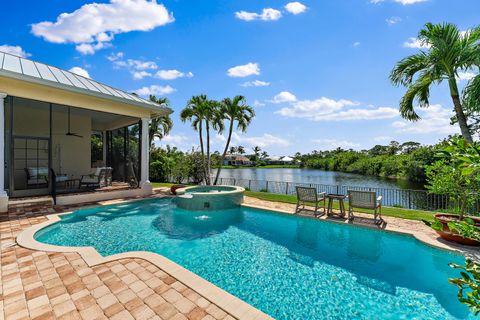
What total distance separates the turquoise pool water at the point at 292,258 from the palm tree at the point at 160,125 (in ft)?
53.2

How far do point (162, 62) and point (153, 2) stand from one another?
419 centimetres

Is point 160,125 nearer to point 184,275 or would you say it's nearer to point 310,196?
point 310,196

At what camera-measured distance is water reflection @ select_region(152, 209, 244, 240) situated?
627cm

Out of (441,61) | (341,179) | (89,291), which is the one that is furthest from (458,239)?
(341,179)

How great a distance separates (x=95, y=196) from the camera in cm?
943

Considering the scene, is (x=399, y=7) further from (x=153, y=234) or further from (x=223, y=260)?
(x=153, y=234)

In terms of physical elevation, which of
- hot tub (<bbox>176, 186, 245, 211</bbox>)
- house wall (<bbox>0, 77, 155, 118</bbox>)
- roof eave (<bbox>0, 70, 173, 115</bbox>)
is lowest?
hot tub (<bbox>176, 186, 245, 211</bbox>)

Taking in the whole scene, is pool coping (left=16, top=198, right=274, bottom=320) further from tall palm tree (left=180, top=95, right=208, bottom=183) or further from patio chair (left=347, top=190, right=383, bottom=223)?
tall palm tree (left=180, top=95, right=208, bottom=183)

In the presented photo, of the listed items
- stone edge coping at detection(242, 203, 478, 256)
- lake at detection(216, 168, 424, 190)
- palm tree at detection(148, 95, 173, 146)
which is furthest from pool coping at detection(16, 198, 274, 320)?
lake at detection(216, 168, 424, 190)

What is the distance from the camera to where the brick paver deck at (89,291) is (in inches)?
104

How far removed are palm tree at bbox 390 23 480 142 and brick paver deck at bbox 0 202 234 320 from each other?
8.42 m

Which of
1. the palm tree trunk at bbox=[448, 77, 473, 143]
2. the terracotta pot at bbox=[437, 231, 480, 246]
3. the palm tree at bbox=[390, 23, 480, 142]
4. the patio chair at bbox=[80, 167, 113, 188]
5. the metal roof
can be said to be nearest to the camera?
the terracotta pot at bbox=[437, 231, 480, 246]

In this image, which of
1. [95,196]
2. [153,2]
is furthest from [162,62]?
[95,196]

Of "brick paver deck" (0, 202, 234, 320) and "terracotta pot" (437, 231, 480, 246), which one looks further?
"terracotta pot" (437, 231, 480, 246)
